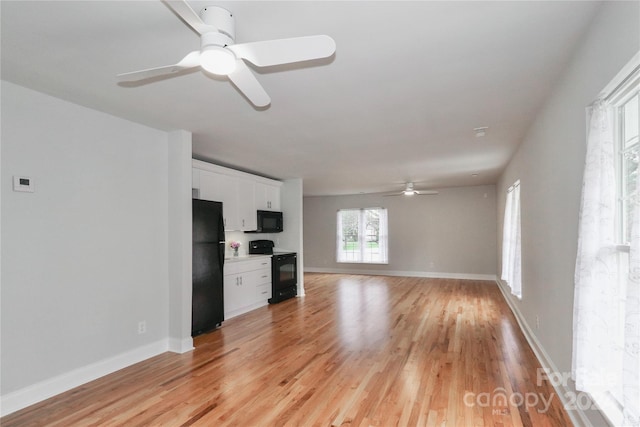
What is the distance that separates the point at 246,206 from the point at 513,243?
441 cm

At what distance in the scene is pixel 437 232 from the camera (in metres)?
8.95

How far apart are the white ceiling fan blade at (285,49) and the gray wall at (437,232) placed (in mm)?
8046

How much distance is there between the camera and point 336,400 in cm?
257

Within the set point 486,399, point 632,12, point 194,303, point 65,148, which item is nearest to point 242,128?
point 65,148

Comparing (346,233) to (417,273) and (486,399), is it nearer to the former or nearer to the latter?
(417,273)

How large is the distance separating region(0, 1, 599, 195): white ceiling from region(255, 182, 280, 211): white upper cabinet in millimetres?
1955

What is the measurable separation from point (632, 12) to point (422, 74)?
1137 millimetres

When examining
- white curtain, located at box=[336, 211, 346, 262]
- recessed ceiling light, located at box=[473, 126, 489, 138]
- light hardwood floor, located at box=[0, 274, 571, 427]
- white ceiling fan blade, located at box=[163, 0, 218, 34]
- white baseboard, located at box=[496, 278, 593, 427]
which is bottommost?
light hardwood floor, located at box=[0, 274, 571, 427]

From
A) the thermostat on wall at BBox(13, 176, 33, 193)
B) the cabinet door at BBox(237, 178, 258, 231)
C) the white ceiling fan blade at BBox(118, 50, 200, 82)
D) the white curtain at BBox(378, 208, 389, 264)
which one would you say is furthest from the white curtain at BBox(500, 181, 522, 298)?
the thermostat on wall at BBox(13, 176, 33, 193)

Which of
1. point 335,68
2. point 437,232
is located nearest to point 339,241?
point 437,232

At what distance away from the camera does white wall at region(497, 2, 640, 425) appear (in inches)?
63.0

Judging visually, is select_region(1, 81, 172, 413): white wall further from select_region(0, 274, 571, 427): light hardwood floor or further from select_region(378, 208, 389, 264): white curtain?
select_region(378, 208, 389, 264): white curtain

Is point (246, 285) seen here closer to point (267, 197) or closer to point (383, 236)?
point (267, 197)

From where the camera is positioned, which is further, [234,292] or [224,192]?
[224,192]
